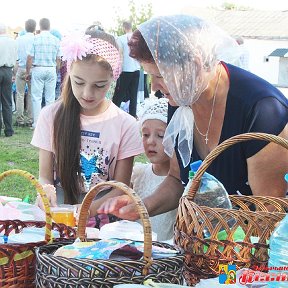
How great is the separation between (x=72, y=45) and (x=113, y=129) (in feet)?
1.23

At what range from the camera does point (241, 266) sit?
1.26m

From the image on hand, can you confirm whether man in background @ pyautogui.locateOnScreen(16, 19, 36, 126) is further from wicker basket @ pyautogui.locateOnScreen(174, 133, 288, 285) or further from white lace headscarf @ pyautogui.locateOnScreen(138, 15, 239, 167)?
wicker basket @ pyautogui.locateOnScreen(174, 133, 288, 285)

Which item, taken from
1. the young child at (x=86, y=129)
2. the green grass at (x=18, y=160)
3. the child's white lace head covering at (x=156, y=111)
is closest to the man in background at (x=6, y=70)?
the green grass at (x=18, y=160)

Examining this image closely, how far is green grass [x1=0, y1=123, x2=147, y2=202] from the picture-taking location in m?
4.99

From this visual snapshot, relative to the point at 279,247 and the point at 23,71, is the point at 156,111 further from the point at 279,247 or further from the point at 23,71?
the point at 23,71

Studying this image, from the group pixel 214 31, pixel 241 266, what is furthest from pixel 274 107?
pixel 241 266

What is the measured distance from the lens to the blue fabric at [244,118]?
1.82 metres

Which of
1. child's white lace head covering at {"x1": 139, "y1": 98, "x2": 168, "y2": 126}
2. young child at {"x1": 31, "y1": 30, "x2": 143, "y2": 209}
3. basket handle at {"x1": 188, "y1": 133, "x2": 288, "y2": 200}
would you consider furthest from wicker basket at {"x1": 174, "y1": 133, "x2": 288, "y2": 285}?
child's white lace head covering at {"x1": 139, "y1": 98, "x2": 168, "y2": 126}

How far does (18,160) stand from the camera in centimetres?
632

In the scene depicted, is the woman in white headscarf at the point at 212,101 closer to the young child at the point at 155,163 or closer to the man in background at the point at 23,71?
the young child at the point at 155,163

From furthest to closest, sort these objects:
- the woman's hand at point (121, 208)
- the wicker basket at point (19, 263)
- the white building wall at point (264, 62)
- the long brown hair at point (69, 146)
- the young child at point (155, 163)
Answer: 1. the white building wall at point (264, 62)
2. the young child at point (155, 163)
3. the long brown hair at point (69, 146)
4. the woman's hand at point (121, 208)
5. the wicker basket at point (19, 263)

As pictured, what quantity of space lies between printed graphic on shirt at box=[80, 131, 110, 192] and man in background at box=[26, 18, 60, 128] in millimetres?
5592

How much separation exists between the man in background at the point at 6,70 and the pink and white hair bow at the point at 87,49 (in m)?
5.24

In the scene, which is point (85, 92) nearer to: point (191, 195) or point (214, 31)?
point (214, 31)
